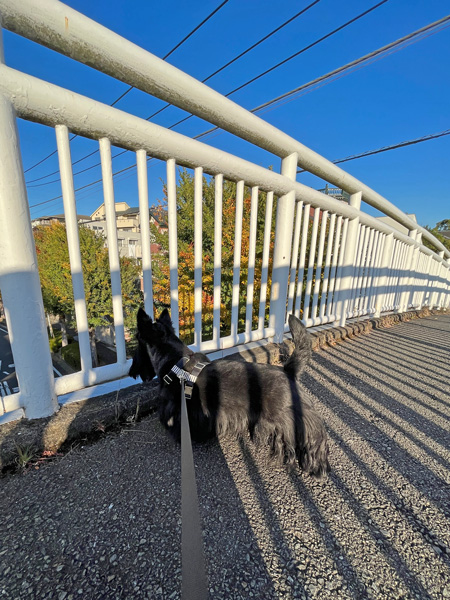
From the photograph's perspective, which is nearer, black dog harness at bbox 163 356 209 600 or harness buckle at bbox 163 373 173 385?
black dog harness at bbox 163 356 209 600

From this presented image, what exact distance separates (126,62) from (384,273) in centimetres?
509

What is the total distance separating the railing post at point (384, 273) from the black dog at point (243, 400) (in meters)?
4.06

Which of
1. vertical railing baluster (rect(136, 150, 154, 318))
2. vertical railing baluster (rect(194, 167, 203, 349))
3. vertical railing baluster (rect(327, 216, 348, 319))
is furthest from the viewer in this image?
vertical railing baluster (rect(327, 216, 348, 319))

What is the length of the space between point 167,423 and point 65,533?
0.64m

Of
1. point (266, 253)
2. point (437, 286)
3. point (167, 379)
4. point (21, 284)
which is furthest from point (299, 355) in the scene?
point (437, 286)

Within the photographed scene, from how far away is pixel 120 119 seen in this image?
1.47 m

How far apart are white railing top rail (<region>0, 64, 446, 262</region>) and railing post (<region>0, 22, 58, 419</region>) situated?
0.11 metres

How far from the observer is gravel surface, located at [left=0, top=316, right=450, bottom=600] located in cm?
84

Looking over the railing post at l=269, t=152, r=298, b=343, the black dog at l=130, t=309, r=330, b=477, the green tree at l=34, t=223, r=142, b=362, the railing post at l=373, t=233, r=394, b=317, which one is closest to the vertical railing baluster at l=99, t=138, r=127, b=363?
the black dog at l=130, t=309, r=330, b=477

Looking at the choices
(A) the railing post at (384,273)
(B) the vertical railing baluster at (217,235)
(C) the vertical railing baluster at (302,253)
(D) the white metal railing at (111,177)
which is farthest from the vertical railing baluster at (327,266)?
(B) the vertical railing baluster at (217,235)

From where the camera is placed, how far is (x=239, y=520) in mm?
1068

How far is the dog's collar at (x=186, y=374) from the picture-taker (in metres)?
1.42

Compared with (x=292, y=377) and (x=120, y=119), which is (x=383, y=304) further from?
(x=120, y=119)

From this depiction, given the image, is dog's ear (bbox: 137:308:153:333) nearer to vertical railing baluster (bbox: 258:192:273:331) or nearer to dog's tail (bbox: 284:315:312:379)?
dog's tail (bbox: 284:315:312:379)
